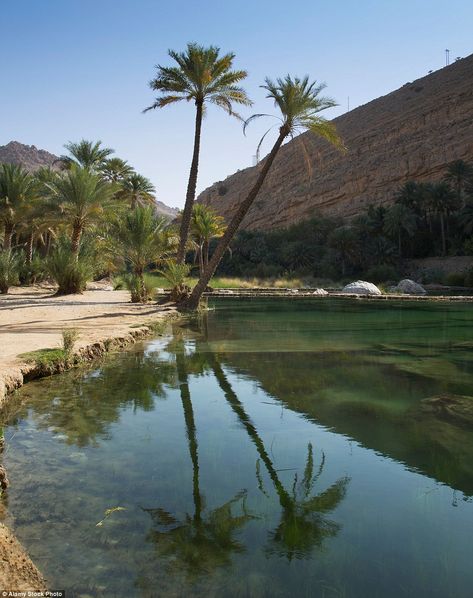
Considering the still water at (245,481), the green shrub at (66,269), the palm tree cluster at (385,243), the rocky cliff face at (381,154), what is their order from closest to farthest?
the still water at (245,481) < the green shrub at (66,269) < the palm tree cluster at (385,243) < the rocky cliff face at (381,154)

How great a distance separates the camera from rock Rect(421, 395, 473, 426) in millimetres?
5490

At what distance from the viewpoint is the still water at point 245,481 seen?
2.71 m

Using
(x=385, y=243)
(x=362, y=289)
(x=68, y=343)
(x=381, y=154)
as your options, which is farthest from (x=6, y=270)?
(x=381, y=154)

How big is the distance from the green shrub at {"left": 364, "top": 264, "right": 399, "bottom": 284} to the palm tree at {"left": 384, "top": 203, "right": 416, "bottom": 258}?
12.9 ft

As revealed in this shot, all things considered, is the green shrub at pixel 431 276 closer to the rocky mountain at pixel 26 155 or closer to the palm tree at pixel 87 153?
the palm tree at pixel 87 153

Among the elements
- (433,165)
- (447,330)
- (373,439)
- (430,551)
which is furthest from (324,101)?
(433,165)

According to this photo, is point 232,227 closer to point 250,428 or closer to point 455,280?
point 250,428

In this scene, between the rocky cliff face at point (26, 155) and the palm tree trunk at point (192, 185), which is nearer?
the palm tree trunk at point (192, 185)

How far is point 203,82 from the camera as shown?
1941cm

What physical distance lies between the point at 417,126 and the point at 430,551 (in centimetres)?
6528

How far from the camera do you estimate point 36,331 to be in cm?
1023

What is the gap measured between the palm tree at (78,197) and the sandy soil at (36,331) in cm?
454

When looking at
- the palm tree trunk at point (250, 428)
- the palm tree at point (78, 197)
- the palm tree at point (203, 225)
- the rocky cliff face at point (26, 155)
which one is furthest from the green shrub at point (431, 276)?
the rocky cliff face at point (26, 155)

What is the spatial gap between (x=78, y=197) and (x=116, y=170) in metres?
19.5
